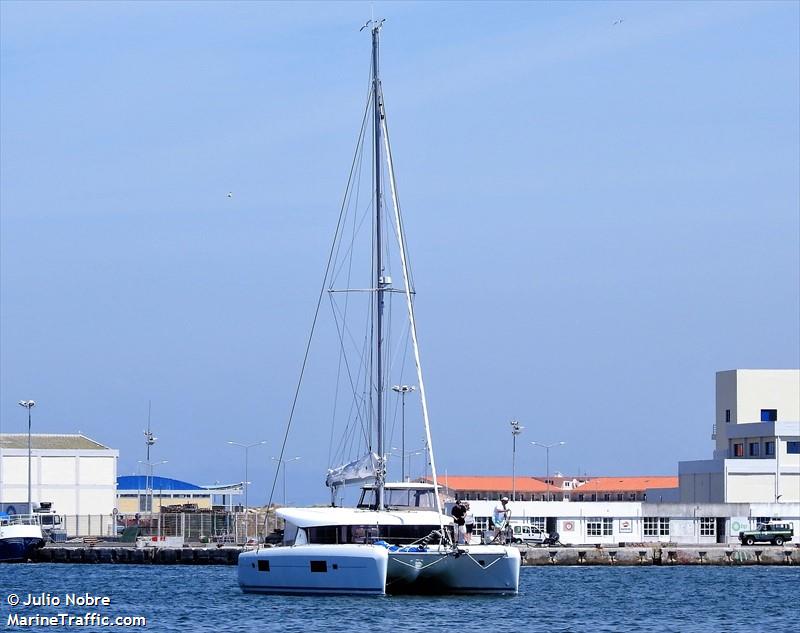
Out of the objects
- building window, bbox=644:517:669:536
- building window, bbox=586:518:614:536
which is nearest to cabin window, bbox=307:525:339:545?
building window, bbox=586:518:614:536

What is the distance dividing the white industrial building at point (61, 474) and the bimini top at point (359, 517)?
92.7 metres

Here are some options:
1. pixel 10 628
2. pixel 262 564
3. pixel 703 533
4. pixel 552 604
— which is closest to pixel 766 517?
pixel 703 533

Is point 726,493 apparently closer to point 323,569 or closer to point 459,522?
point 459,522

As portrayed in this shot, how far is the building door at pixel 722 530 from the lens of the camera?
10931 cm

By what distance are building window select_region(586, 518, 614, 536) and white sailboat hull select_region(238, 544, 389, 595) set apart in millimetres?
57982

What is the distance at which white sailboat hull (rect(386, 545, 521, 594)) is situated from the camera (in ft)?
164

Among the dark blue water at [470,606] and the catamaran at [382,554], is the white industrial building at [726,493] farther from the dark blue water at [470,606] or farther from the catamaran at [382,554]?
the catamaran at [382,554]

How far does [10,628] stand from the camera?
4641cm

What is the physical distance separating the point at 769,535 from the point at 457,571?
194ft

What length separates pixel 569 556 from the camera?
9144cm

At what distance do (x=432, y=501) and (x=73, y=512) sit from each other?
9517 centimetres

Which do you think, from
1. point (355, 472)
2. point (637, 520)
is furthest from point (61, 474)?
point (355, 472)

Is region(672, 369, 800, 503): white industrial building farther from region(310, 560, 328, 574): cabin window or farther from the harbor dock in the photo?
region(310, 560, 328, 574): cabin window

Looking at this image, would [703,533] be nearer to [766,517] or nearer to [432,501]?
[766,517]
